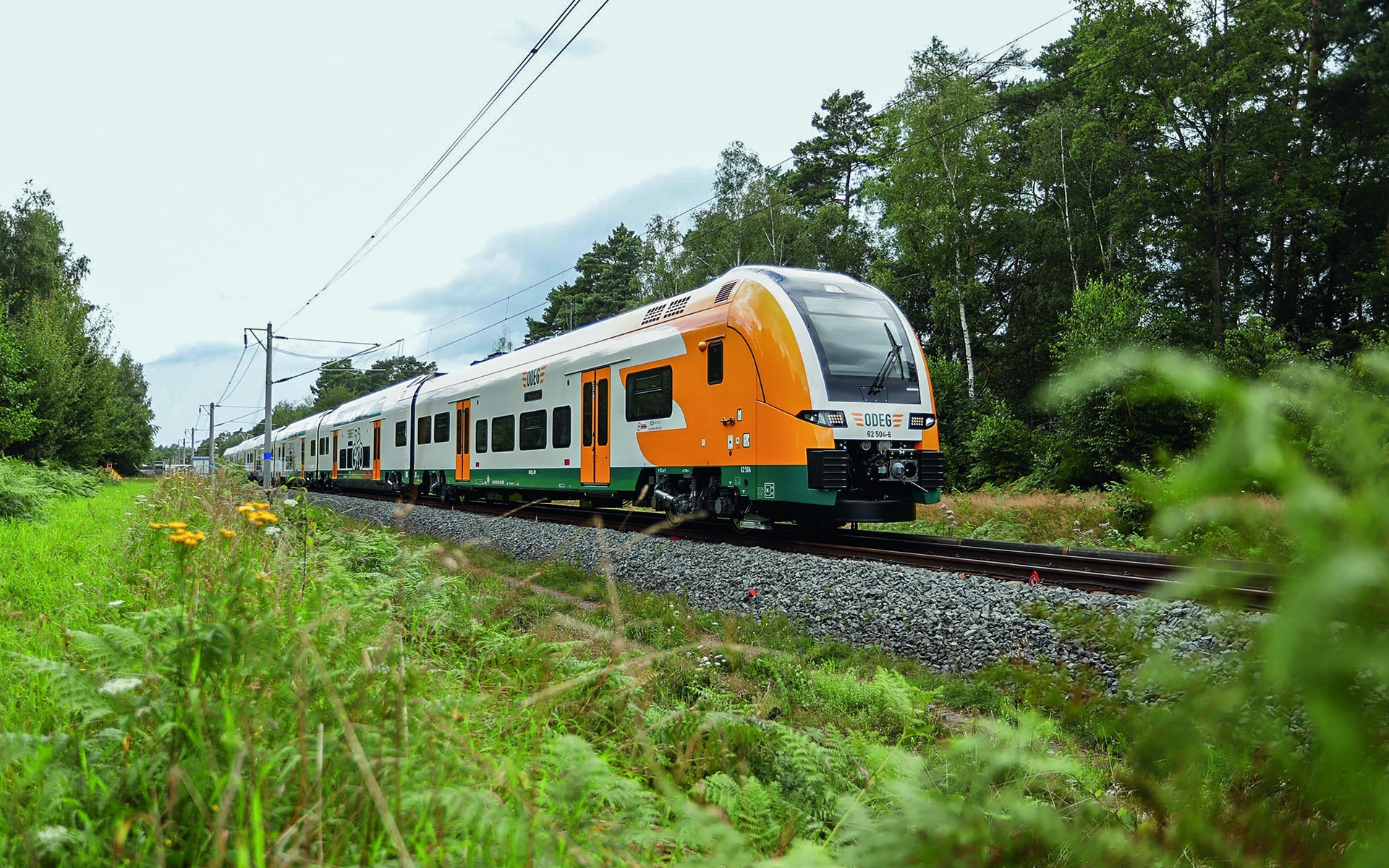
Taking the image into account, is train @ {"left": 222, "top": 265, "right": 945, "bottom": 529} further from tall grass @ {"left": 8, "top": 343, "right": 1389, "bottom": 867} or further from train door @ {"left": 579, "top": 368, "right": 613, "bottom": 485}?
tall grass @ {"left": 8, "top": 343, "right": 1389, "bottom": 867}

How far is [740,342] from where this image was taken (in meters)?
10.9

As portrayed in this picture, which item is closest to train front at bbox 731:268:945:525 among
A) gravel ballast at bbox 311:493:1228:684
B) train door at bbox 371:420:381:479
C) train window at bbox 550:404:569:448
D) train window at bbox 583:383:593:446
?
gravel ballast at bbox 311:493:1228:684

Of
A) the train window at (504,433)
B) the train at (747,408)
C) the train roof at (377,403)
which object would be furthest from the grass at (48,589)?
the train roof at (377,403)

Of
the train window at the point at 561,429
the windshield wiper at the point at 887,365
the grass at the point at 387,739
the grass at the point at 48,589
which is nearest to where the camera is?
the grass at the point at 387,739

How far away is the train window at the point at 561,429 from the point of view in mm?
15016

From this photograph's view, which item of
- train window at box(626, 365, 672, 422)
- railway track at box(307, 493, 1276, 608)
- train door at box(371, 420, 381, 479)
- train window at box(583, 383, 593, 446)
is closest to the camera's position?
railway track at box(307, 493, 1276, 608)

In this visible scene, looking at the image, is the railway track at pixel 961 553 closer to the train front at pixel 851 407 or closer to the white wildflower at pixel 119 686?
the train front at pixel 851 407

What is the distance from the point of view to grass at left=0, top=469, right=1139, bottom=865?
5.84 feet

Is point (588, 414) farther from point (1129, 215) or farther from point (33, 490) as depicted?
point (1129, 215)

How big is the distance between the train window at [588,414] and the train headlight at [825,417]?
5099mm

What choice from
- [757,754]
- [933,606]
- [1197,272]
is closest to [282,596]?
[757,754]

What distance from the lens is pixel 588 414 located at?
14344mm

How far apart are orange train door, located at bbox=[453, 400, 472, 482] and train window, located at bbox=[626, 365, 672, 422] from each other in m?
7.47

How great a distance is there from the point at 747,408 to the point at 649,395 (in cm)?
241
